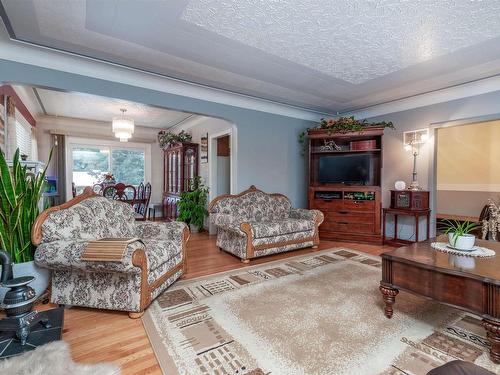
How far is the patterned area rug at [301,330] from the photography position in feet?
4.94

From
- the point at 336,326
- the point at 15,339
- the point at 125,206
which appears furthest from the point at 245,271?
the point at 15,339

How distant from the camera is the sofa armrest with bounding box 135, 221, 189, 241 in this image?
2807 mm

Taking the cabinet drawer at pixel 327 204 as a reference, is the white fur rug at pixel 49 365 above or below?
below

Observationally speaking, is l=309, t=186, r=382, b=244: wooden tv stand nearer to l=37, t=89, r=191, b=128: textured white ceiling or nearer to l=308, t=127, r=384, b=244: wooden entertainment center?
l=308, t=127, r=384, b=244: wooden entertainment center

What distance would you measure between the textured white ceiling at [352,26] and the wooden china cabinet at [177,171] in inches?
138

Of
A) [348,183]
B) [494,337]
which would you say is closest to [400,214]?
[348,183]

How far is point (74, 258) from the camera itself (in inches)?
74.0

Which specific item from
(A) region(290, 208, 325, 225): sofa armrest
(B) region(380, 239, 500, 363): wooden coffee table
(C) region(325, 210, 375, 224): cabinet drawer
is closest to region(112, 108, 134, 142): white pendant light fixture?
(A) region(290, 208, 325, 225): sofa armrest

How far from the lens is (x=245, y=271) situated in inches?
121

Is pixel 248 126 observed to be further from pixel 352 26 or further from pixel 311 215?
pixel 352 26

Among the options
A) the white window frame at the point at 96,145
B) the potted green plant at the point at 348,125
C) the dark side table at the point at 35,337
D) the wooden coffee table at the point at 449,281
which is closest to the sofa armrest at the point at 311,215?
the potted green plant at the point at 348,125

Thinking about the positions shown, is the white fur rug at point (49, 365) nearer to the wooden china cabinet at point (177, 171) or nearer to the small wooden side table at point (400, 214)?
the small wooden side table at point (400, 214)

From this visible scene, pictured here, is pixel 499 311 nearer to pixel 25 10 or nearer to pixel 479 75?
pixel 479 75

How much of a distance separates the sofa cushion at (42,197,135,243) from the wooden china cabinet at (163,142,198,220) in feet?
9.59
